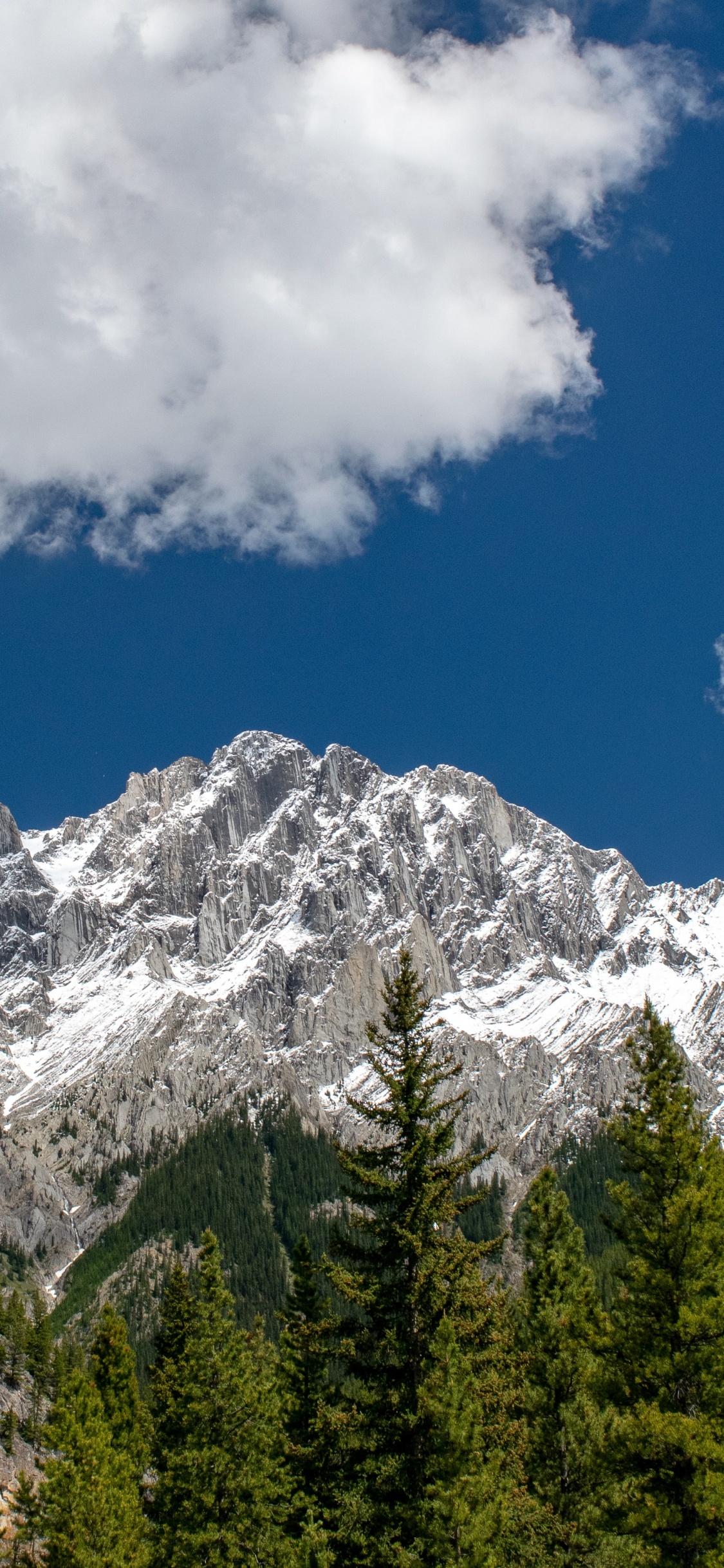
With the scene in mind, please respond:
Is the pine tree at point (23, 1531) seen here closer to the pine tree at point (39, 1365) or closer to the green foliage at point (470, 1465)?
the green foliage at point (470, 1465)

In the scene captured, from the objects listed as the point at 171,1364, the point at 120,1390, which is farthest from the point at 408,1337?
the point at 120,1390

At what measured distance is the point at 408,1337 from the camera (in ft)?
65.0

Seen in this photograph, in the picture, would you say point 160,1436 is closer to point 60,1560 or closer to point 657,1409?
point 60,1560

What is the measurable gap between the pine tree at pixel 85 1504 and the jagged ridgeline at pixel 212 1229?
11887 centimetres

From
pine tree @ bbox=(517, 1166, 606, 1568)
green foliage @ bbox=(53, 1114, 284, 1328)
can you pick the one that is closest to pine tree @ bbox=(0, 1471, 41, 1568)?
pine tree @ bbox=(517, 1166, 606, 1568)

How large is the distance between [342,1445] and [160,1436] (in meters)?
23.6

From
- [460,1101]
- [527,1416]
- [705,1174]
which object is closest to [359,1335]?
[460,1101]

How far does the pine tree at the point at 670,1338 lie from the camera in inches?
781

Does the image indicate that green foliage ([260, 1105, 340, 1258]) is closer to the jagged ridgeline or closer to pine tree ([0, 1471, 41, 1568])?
the jagged ridgeline

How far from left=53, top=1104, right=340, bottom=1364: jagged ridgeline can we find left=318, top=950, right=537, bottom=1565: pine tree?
141018mm

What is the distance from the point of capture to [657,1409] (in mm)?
20406

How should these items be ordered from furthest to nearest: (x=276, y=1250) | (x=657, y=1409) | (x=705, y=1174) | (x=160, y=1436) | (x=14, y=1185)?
(x=14, y=1185), (x=276, y=1250), (x=160, y=1436), (x=705, y=1174), (x=657, y=1409)

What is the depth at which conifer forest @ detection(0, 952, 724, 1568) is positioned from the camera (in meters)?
19.3

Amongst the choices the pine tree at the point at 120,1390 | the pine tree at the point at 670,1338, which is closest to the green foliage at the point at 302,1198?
the pine tree at the point at 120,1390
